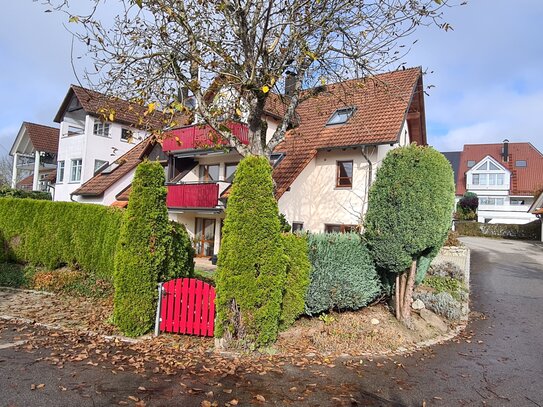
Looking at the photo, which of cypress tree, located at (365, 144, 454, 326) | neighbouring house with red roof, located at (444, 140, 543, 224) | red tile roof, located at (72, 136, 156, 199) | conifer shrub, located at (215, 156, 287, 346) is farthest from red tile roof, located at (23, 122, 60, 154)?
neighbouring house with red roof, located at (444, 140, 543, 224)

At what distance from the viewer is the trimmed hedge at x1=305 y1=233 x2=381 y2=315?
7.24 m

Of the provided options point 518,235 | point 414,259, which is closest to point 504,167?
point 518,235

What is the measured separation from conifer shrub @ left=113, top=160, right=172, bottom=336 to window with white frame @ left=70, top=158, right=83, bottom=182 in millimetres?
22892

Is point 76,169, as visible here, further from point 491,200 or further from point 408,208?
point 491,200

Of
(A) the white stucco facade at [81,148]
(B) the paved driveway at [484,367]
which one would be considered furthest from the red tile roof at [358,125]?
(A) the white stucco facade at [81,148]

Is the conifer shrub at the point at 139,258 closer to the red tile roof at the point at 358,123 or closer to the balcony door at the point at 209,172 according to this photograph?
the red tile roof at the point at 358,123

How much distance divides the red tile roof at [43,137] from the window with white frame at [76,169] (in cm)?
840

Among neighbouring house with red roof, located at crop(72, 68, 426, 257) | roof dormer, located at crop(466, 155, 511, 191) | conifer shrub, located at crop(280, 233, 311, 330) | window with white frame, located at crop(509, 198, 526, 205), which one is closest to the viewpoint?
conifer shrub, located at crop(280, 233, 311, 330)

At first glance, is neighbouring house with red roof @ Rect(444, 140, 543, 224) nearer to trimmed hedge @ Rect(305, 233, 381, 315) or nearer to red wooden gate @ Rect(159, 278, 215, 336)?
trimmed hedge @ Rect(305, 233, 381, 315)

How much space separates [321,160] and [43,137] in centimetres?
2926

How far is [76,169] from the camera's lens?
27156mm

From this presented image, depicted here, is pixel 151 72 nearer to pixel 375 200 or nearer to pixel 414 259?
pixel 375 200

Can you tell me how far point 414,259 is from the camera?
7.46 m

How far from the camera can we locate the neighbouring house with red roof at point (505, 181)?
47375 millimetres
